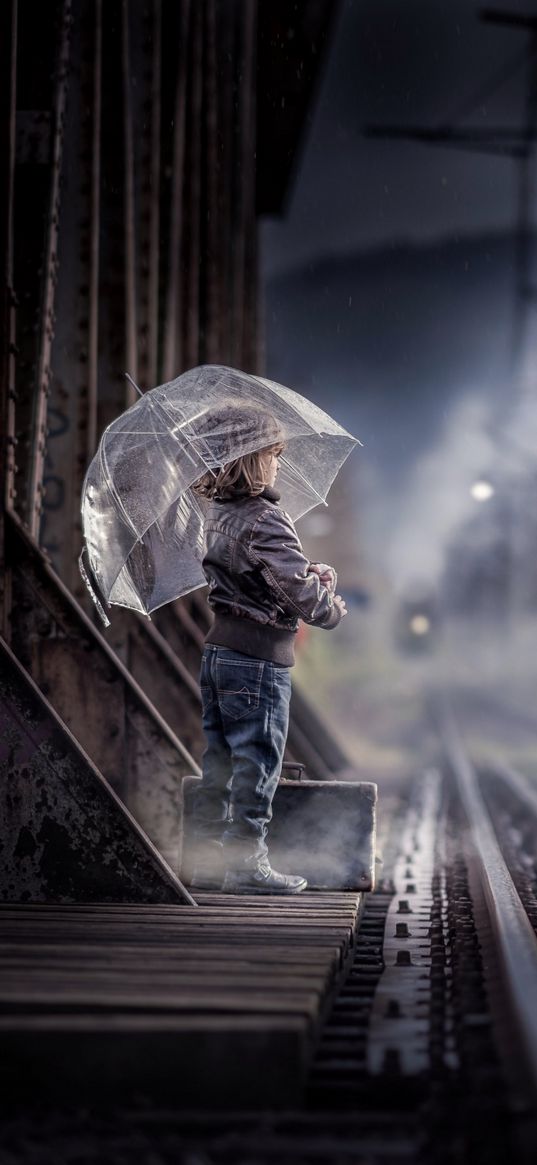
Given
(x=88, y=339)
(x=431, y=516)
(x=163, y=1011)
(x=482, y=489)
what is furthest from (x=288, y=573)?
(x=431, y=516)

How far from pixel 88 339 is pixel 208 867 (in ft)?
10.6

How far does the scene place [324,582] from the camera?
5.00m

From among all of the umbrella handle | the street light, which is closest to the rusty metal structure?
the umbrella handle

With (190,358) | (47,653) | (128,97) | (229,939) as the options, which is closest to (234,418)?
(47,653)

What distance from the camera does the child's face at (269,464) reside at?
5039mm

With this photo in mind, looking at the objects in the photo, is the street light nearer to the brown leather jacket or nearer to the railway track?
the railway track

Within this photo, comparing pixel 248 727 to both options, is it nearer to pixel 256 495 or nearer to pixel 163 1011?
pixel 256 495

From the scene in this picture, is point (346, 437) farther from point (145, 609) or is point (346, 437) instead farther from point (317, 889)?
point (317, 889)

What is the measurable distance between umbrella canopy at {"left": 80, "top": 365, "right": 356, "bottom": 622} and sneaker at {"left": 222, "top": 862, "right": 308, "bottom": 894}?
101cm

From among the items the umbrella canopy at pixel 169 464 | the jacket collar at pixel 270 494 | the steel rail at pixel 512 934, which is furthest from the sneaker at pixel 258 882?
the jacket collar at pixel 270 494

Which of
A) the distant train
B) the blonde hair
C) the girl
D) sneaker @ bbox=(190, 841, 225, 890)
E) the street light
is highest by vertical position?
the blonde hair

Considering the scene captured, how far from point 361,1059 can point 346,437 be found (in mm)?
2748

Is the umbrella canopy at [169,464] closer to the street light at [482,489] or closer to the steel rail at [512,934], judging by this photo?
the steel rail at [512,934]

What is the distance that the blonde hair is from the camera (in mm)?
5004
